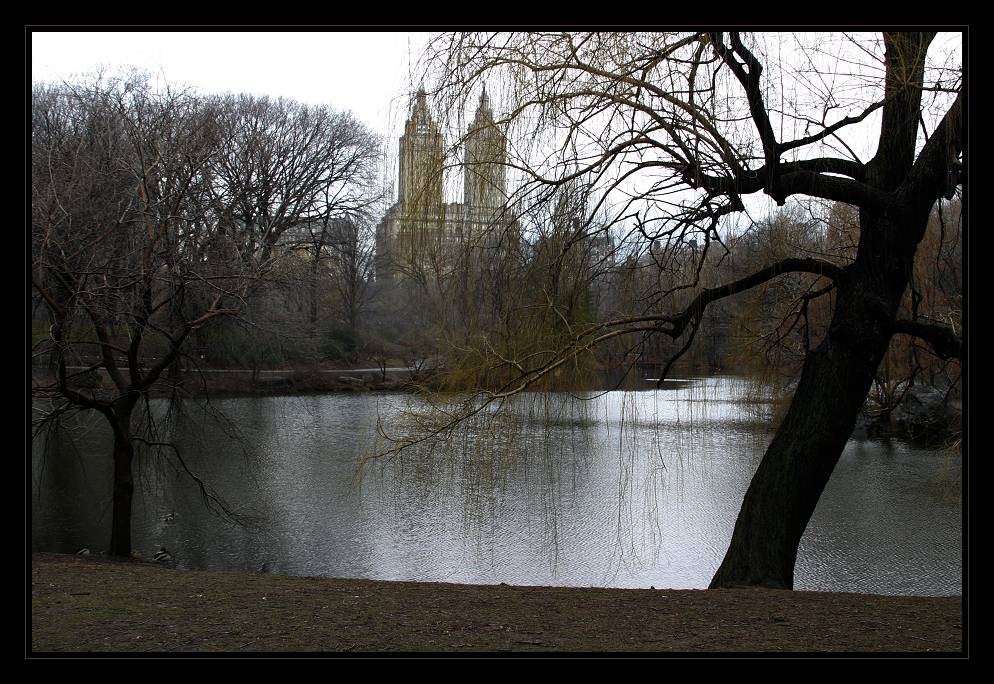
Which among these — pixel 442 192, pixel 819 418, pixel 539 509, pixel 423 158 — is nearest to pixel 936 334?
pixel 819 418

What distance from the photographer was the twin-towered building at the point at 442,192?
4.11 m

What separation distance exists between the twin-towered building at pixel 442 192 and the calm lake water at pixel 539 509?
1043mm

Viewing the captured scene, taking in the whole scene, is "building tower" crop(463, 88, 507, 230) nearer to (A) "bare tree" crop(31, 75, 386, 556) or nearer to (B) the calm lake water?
(B) the calm lake water

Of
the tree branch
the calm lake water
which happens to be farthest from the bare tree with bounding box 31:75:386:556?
the tree branch

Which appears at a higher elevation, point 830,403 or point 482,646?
point 830,403

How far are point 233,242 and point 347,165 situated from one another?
18.3m

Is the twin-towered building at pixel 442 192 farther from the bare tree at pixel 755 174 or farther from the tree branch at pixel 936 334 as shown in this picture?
the tree branch at pixel 936 334

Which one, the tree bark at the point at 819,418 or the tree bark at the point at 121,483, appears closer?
the tree bark at the point at 819,418

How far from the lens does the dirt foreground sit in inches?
121

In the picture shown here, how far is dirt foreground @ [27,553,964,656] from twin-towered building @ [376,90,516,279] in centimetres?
180

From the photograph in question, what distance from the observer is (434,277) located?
455cm

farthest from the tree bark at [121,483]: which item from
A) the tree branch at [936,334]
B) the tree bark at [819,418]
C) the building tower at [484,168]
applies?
the tree branch at [936,334]
